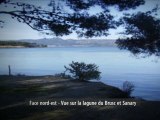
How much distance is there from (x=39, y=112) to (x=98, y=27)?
1.97 m

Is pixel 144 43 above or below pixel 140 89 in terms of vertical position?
above

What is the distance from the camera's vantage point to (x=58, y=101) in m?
4.02

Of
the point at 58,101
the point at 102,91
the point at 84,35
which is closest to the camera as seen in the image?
the point at 58,101

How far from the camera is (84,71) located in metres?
9.40

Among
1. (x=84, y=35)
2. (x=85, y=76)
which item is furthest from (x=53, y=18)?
(x=85, y=76)

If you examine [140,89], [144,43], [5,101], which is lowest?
[140,89]

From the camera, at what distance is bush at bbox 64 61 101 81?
30.3ft

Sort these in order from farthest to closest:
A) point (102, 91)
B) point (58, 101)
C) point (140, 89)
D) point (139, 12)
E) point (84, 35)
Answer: point (140, 89) < point (102, 91) < point (84, 35) < point (139, 12) < point (58, 101)

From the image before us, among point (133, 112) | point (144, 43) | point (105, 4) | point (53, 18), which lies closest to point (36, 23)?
point (53, 18)

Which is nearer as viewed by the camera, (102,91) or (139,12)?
(139,12)

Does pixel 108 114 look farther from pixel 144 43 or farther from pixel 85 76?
pixel 85 76

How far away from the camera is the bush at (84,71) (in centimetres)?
924

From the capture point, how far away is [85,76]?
9.34 m

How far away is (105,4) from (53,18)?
105 centimetres
